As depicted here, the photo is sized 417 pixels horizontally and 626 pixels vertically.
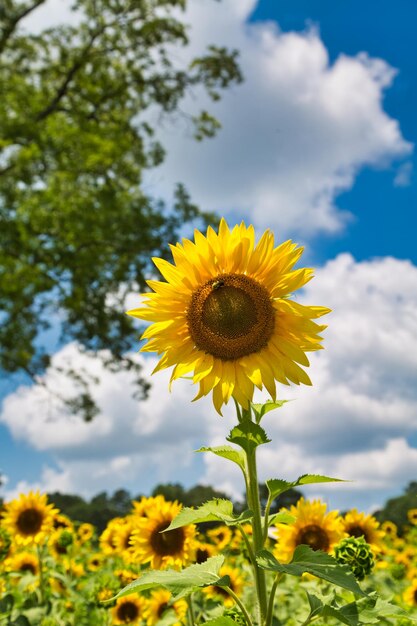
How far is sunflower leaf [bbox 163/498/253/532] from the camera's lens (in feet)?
6.61

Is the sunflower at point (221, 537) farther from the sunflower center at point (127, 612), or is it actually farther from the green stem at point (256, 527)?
the green stem at point (256, 527)

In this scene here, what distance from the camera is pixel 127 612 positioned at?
430 centimetres

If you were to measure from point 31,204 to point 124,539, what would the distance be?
1380cm

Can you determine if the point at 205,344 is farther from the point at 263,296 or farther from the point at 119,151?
the point at 119,151

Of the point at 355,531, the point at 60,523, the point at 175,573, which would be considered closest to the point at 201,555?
the point at 355,531

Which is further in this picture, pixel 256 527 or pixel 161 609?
pixel 161 609

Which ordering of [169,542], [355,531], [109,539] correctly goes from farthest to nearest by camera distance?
[109,539] → [355,531] → [169,542]

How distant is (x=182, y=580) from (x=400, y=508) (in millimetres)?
21913

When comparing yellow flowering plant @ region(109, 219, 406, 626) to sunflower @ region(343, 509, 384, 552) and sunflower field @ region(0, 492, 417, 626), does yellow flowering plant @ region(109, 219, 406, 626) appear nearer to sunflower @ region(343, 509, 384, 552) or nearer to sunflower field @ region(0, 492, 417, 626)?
sunflower field @ region(0, 492, 417, 626)

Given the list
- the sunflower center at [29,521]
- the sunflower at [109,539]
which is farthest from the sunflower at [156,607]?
the sunflower center at [29,521]

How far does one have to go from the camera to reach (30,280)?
1620 cm

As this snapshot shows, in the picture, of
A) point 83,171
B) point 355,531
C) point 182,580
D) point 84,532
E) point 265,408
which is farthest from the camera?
point 83,171

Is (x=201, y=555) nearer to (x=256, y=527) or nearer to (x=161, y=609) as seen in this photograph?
(x=161, y=609)

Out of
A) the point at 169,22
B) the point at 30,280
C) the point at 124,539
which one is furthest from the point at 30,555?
the point at 169,22
